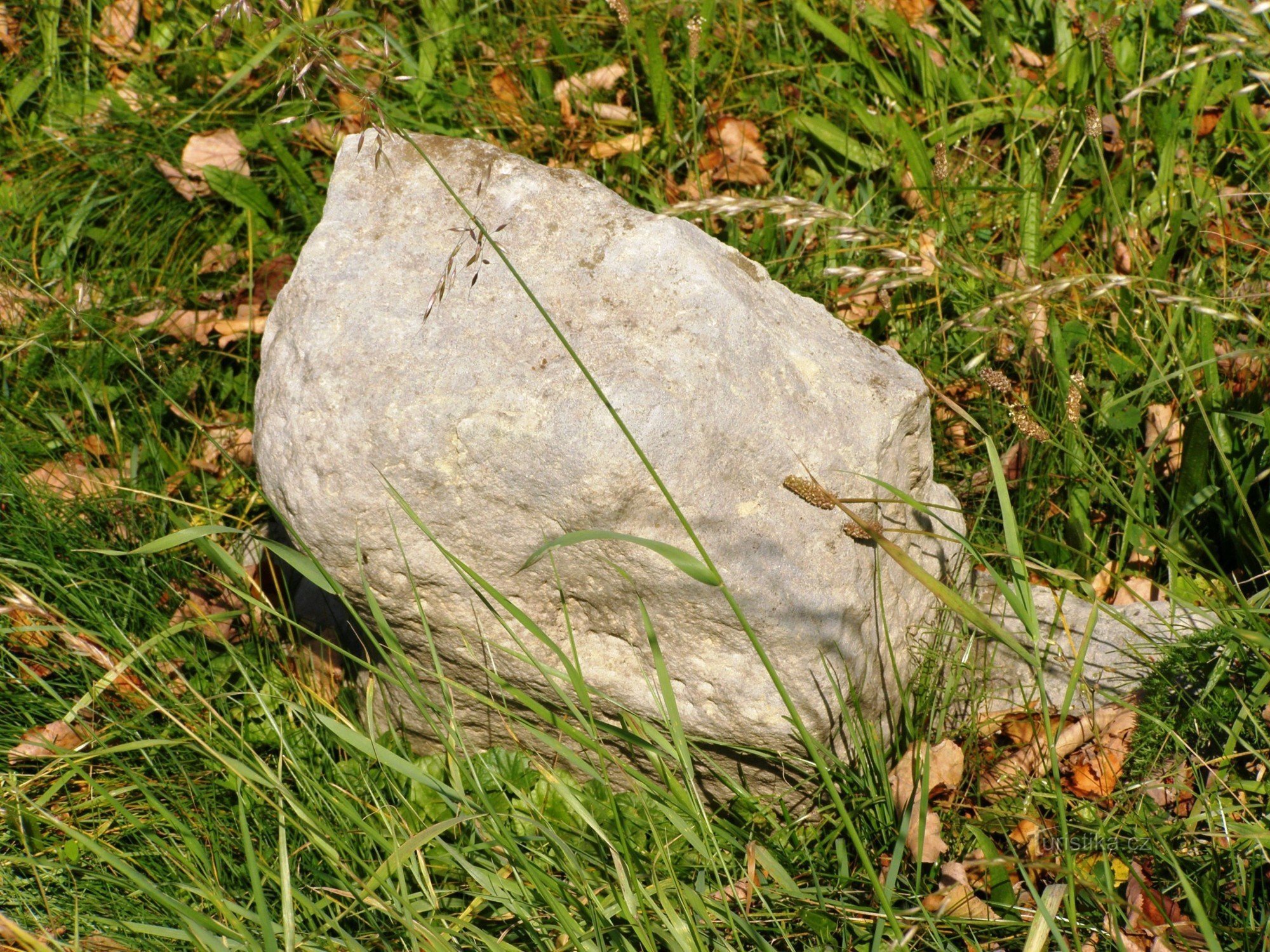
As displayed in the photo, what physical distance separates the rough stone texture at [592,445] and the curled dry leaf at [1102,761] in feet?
1.69

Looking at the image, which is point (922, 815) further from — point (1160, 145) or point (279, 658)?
point (1160, 145)

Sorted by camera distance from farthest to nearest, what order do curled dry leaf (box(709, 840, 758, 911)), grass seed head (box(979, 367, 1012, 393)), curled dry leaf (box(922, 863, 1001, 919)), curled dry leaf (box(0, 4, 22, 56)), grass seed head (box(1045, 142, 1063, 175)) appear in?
curled dry leaf (box(0, 4, 22, 56)), grass seed head (box(1045, 142, 1063, 175)), grass seed head (box(979, 367, 1012, 393)), curled dry leaf (box(922, 863, 1001, 919)), curled dry leaf (box(709, 840, 758, 911))

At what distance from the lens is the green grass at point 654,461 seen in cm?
190

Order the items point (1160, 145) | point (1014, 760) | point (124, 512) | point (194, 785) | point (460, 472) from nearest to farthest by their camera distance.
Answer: point (460, 472) < point (194, 785) < point (1014, 760) < point (124, 512) < point (1160, 145)

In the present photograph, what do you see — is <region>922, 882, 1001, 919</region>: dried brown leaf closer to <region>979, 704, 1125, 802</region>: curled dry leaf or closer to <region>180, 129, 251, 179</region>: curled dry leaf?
<region>979, 704, 1125, 802</region>: curled dry leaf

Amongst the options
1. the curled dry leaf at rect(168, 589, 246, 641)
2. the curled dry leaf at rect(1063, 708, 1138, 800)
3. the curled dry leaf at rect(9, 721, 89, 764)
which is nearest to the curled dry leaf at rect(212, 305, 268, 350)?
the curled dry leaf at rect(168, 589, 246, 641)

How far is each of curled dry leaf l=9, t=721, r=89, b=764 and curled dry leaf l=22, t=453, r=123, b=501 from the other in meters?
0.58

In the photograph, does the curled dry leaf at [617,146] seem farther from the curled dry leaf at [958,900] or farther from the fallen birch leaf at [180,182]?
the curled dry leaf at [958,900]

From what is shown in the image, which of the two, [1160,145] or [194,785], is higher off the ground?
[1160,145]

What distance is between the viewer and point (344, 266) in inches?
86.1

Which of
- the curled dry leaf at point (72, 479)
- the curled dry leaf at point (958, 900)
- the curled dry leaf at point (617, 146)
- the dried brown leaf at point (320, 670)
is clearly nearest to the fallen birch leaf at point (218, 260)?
the curled dry leaf at point (72, 479)

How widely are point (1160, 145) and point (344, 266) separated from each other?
249 centimetres

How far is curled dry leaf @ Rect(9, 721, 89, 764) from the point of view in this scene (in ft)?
7.55

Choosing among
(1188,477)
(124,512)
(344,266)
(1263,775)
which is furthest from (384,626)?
(1188,477)
